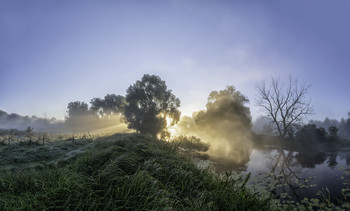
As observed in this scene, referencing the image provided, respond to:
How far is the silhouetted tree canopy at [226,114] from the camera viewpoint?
108 ft

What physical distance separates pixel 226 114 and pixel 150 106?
17.2m

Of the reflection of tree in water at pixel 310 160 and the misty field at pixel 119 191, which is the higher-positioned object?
the misty field at pixel 119 191

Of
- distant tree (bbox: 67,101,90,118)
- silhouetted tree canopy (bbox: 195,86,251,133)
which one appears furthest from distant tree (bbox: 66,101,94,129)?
silhouetted tree canopy (bbox: 195,86,251,133)

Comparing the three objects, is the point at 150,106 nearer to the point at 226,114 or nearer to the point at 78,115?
the point at 226,114

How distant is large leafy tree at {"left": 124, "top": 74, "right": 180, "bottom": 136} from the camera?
34.7m

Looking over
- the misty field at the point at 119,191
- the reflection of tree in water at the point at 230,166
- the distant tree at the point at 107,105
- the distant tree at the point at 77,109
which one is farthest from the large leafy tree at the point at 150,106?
the distant tree at the point at 77,109

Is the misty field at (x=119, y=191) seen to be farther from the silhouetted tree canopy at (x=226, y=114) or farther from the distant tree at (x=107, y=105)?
the distant tree at (x=107, y=105)

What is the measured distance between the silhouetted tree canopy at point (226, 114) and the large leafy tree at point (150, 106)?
7.35m

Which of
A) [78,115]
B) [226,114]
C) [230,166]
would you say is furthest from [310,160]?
[78,115]

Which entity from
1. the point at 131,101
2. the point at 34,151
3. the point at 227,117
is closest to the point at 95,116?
Result: the point at 131,101

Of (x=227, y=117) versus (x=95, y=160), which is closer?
(x=95, y=160)

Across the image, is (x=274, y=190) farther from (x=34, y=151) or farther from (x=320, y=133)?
(x=320, y=133)

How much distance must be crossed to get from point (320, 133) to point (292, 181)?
98.7 ft

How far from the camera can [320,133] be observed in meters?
30.0
